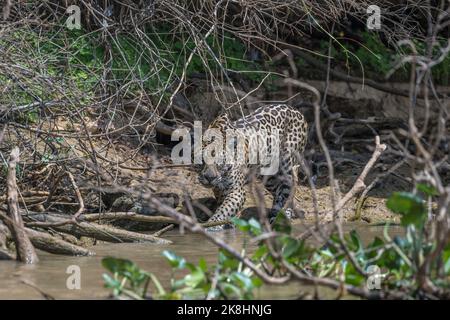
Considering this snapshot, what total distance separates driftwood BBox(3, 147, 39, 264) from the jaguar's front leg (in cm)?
332

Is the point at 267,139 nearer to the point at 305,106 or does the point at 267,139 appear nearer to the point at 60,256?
the point at 305,106

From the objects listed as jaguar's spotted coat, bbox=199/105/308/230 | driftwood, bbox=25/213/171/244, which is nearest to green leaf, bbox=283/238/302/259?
driftwood, bbox=25/213/171/244

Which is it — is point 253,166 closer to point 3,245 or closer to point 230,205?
point 230,205

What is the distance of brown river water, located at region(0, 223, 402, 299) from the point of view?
6375mm

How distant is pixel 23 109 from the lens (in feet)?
28.8

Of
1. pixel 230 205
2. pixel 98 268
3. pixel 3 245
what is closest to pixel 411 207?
pixel 98 268

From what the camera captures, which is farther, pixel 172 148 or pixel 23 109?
pixel 172 148

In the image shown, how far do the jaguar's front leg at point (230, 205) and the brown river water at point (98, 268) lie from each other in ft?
1.93

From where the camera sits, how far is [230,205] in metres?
11.0

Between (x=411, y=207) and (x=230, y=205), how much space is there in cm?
573

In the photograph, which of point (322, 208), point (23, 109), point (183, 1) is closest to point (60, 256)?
point (23, 109)

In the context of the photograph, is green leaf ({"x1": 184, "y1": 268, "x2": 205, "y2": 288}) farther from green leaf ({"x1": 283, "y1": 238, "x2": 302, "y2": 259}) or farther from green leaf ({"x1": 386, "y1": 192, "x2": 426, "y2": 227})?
green leaf ({"x1": 386, "y1": 192, "x2": 426, "y2": 227})
